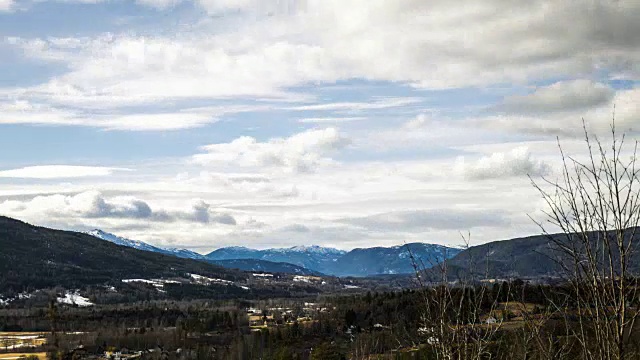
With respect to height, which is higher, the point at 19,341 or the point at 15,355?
the point at 19,341

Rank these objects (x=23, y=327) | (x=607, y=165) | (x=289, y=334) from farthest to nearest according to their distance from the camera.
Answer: (x=23, y=327)
(x=289, y=334)
(x=607, y=165)

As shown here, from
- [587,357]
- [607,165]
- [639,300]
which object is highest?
[607,165]

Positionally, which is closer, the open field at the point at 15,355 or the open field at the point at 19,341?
the open field at the point at 15,355

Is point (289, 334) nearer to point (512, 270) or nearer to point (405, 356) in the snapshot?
point (405, 356)

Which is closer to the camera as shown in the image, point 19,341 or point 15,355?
point 15,355

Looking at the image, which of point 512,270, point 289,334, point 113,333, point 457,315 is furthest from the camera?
point 113,333

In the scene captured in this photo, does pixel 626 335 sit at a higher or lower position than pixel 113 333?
higher

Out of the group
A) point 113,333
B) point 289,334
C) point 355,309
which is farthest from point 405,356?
point 113,333

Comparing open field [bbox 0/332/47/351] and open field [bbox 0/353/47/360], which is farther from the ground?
open field [bbox 0/332/47/351]

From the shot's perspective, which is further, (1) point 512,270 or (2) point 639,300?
(1) point 512,270

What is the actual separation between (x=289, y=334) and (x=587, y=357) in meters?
141

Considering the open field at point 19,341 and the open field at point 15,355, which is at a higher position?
the open field at point 19,341

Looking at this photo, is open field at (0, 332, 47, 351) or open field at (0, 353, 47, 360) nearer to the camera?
open field at (0, 353, 47, 360)

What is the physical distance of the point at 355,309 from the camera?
169125 millimetres
